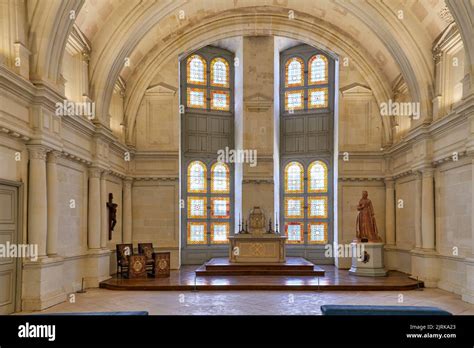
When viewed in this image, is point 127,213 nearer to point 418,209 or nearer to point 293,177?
point 293,177

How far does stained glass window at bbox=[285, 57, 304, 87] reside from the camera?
71.3 ft

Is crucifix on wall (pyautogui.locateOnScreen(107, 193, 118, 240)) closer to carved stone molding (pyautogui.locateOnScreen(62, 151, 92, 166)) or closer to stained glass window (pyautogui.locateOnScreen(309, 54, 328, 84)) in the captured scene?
carved stone molding (pyautogui.locateOnScreen(62, 151, 92, 166))

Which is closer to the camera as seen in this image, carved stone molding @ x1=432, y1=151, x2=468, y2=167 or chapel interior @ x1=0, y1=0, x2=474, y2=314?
chapel interior @ x1=0, y1=0, x2=474, y2=314

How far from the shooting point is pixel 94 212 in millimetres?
14719

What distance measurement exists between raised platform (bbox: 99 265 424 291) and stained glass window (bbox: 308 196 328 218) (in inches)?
226

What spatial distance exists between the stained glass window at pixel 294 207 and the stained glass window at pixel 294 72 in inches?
199

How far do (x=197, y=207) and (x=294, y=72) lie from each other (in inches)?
287

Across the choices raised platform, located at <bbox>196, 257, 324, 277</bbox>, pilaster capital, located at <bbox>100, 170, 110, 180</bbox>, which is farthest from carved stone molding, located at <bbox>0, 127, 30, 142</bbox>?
raised platform, located at <bbox>196, 257, 324, 277</bbox>

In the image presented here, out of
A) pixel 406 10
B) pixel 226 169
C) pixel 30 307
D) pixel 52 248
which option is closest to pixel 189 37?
pixel 226 169

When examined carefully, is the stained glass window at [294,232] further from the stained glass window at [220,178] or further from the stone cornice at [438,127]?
the stone cornice at [438,127]

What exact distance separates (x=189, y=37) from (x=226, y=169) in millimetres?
5804

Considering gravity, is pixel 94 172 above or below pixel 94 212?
above

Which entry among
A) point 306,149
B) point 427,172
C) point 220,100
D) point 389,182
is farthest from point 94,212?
point 389,182

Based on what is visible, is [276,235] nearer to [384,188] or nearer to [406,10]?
[384,188]
